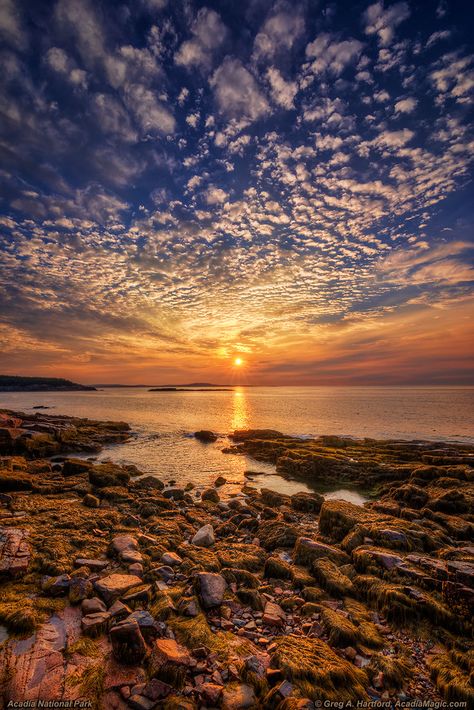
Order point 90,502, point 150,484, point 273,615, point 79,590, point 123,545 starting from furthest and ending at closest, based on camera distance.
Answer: point 150,484
point 90,502
point 123,545
point 273,615
point 79,590

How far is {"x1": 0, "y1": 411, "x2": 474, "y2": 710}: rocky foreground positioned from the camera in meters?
4.60

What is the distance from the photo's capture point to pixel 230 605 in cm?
701

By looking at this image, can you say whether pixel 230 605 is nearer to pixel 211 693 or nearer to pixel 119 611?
pixel 119 611

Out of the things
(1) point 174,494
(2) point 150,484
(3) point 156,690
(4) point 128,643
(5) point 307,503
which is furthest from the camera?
(2) point 150,484

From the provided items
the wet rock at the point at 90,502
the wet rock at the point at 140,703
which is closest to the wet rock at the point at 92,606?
the wet rock at the point at 140,703

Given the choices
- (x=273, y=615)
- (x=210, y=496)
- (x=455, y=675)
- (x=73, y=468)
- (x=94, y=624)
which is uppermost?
(x=94, y=624)

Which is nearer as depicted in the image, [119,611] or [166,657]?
[166,657]

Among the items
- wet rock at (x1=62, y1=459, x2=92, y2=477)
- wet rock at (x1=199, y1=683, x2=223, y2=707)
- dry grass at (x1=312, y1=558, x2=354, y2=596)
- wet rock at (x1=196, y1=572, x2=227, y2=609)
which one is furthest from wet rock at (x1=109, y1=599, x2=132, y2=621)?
wet rock at (x1=62, y1=459, x2=92, y2=477)

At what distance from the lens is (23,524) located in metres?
10.1

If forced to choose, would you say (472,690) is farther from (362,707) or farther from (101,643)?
(101,643)

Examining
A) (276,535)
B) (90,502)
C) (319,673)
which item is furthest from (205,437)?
(319,673)

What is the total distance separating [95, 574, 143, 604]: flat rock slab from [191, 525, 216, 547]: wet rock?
136 inches

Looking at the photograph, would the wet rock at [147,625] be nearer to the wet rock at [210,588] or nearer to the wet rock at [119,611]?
the wet rock at [119,611]

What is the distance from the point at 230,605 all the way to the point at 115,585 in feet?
8.72
